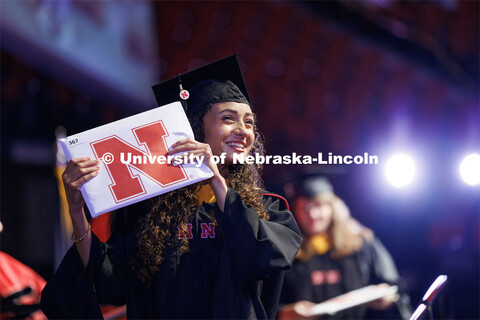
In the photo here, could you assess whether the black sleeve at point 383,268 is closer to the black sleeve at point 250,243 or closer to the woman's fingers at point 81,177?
the black sleeve at point 250,243

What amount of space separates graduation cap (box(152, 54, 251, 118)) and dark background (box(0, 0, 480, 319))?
2.29 meters

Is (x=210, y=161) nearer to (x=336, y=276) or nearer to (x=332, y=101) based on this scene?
(x=336, y=276)

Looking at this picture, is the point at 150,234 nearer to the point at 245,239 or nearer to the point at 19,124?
the point at 245,239

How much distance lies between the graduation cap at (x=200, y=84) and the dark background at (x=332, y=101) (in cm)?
229

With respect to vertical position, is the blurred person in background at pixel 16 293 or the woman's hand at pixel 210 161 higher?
the woman's hand at pixel 210 161

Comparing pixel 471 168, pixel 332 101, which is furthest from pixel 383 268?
pixel 332 101

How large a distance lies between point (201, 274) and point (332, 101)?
5.62m

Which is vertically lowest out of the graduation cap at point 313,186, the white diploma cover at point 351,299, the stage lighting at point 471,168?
the white diploma cover at point 351,299

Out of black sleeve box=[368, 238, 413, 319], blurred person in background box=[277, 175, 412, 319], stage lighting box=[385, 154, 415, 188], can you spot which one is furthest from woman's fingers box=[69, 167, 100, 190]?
black sleeve box=[368, 238, 413, 319]

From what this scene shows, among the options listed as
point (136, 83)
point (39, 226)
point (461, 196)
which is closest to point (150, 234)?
point (39, 226)

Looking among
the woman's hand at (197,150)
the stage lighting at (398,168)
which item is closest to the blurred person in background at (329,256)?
the stage lighting at (398,168)

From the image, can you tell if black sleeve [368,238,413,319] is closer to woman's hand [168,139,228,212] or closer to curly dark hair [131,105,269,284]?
curly dark hair [131,105,269,284]

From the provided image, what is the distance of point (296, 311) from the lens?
141 inches

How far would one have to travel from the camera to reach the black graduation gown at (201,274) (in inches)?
60.3
